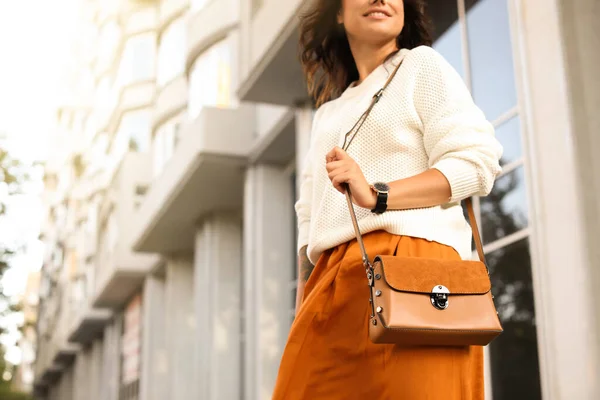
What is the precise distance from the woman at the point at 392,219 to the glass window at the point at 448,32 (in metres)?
5.11

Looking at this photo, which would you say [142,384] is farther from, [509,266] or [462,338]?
[462,338]

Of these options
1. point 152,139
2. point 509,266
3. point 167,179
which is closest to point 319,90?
point 509,266

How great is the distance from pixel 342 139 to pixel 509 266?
13.6ft

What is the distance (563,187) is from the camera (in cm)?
507

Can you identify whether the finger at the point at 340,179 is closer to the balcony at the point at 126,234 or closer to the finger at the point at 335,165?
the finger at the point at 335,165

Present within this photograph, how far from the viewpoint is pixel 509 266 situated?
618cm

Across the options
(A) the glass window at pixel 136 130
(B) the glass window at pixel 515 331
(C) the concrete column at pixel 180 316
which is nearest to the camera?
(B) the glass window at pixel 515 331

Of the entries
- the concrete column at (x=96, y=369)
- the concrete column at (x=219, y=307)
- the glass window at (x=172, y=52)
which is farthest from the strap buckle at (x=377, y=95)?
the concrete column at (x=96, y=369)

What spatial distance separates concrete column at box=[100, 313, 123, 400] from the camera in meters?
27.1

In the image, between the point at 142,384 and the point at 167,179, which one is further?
the point at 142,384

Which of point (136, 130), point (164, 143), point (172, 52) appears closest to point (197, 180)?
point (164, 143)

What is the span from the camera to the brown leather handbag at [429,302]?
1.88 metres

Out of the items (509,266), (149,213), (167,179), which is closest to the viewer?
(509,266)

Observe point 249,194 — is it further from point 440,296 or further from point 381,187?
point 440,296
